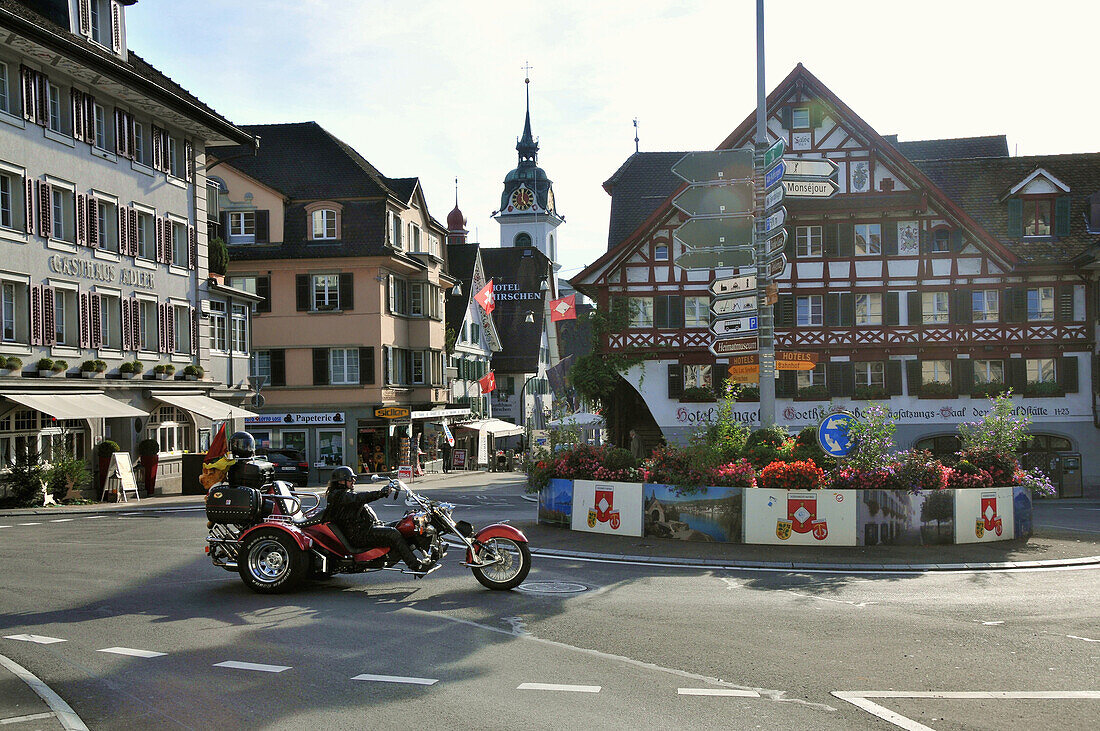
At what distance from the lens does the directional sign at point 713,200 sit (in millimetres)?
16312

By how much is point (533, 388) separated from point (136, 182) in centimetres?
5245

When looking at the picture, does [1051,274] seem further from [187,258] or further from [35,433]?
[35,433]

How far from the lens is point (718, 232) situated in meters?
16.5

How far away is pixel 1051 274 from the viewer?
122ft

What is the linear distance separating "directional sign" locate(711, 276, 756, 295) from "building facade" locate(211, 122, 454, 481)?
104ft

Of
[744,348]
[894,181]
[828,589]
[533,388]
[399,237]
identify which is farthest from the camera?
[533,388]

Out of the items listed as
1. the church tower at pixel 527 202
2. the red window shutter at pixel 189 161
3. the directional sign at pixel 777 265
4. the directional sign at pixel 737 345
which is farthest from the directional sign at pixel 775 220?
the church tower at pixel 527 202

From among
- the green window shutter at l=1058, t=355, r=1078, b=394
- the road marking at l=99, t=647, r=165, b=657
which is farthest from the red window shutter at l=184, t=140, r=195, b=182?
the green window shutter at l=1058, t=355, r=1078, b=394

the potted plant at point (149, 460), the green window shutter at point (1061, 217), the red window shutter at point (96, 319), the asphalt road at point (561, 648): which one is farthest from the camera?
the green window shutter at point (1061, 217)

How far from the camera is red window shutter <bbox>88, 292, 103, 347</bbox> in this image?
2808cm

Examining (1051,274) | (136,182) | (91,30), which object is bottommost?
(1051,274)

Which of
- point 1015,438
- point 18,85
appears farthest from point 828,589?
point 18,85

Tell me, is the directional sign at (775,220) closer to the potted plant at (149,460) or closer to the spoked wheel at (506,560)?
the spoked wheel at (506,560)

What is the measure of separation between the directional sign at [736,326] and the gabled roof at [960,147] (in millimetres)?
34056
